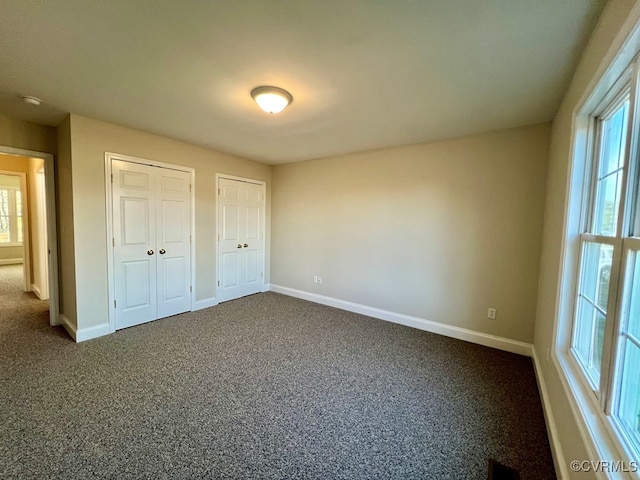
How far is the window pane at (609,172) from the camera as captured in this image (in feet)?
4.46

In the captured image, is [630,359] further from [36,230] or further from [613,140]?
[36,230]

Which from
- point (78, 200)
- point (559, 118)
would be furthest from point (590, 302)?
point (78, 200)

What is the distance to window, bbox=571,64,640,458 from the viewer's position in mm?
1040

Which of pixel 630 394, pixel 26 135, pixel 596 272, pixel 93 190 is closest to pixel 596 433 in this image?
pixel 630 394

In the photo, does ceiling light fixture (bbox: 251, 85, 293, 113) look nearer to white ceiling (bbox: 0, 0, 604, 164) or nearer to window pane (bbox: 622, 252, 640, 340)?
white ceiling (bbox: 0, 0, 604, 164)

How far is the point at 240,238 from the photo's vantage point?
15.3 ft

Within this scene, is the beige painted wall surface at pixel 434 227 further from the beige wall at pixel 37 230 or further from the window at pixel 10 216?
the window at pixel 10 216

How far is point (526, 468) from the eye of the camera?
1501 mm

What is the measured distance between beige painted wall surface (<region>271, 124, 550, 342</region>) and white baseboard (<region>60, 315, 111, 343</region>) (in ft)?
9.02

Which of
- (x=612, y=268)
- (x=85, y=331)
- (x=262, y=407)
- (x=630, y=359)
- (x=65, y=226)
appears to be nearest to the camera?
(x=630, y=359)

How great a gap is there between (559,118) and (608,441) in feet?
7.85

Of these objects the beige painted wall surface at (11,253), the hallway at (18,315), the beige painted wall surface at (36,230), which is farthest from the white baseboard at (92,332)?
the beige painted wall surface at (11,253)

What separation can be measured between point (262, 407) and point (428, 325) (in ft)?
7.76

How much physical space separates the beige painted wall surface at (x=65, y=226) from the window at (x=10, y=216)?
610 centimetres
